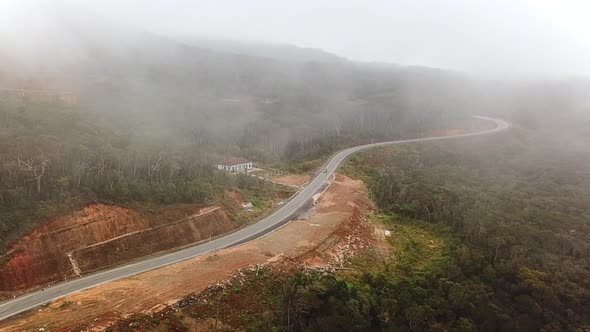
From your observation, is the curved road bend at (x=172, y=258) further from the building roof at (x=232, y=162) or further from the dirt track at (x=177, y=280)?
the building roof at (x=232, y=162)

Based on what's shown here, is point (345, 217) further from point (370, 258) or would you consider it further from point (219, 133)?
point (219, 133)

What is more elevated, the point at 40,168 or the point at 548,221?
A: the point at 40,168

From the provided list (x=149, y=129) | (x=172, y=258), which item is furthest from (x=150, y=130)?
(x=172, y=258)

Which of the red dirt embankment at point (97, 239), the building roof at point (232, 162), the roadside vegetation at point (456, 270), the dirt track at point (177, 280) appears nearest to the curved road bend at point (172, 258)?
the red dirt embankment at point (97, 239)

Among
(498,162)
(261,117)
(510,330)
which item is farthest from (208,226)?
(261,117)

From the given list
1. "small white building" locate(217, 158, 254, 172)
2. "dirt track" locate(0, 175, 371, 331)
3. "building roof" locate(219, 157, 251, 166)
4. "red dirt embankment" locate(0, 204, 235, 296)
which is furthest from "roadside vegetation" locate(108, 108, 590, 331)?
"building roof" locate(219, 157, 251, 166)

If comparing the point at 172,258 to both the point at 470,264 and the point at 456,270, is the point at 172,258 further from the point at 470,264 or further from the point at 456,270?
the point at 470,264

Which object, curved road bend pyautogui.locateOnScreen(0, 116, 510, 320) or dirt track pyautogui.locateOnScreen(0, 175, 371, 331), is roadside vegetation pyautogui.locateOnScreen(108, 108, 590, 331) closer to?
dirt track pyautogui.locateOnScreen(0, 175, 371, 331)
